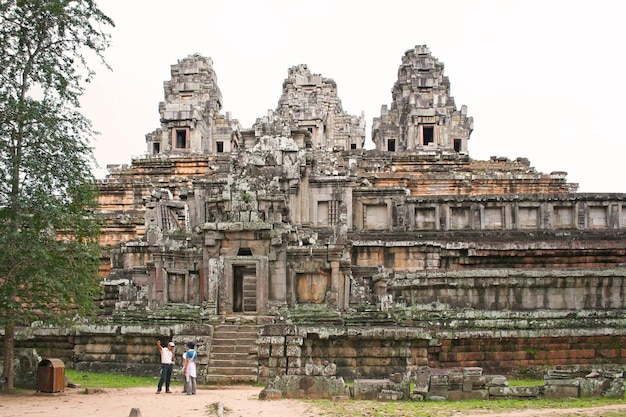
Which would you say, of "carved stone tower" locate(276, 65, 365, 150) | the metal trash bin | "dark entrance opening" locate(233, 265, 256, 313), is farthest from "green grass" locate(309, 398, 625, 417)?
"carved stone tower" locate(276, 65, 365, 150)

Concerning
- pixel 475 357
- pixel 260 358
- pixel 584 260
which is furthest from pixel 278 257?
pixel 584 260

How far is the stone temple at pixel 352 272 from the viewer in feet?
69.7

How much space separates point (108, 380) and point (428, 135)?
34255mm

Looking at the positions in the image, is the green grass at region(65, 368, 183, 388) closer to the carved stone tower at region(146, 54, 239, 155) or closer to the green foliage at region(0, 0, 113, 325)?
the green foliage at region(0, 0, 113, 325)

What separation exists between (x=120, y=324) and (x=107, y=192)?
22.1 metres

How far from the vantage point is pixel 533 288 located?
80.6ft

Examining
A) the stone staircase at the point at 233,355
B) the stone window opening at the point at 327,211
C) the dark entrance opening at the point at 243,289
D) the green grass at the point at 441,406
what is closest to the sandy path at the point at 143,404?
the green grass at the point at 441,406

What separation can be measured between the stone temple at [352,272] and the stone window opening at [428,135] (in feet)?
28.6

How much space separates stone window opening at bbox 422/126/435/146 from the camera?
50131 millimetres

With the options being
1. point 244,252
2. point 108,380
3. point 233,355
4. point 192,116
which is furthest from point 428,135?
point 108,380

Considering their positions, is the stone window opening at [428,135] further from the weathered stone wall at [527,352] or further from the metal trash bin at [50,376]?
the metal trash bin at [50,376]

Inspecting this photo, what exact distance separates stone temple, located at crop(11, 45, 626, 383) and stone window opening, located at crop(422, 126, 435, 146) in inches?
343

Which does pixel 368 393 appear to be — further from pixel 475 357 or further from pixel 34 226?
pixel 34 226

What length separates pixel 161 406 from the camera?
15.6m
